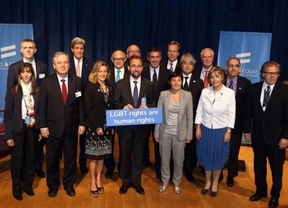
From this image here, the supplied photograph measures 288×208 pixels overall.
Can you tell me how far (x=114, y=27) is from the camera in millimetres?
6316

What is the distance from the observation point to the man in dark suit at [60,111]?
341cm

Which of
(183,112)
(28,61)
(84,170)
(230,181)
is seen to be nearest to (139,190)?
(84,170)

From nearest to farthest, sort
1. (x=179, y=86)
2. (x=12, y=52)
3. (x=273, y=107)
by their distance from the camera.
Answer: (x=273, y=107) → (x=179, y=86) → (x=12, y=52)

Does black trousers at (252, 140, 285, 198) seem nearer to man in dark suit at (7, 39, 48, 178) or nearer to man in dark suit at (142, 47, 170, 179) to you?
man in dark suit at (142, 47, 170, 179)

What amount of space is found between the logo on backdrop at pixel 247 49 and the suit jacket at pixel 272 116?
2.36m

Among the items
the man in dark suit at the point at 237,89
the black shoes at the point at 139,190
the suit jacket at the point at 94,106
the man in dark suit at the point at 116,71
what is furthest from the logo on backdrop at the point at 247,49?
the suit jacket at the point at 94,106

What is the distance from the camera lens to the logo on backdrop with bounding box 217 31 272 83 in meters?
5.78

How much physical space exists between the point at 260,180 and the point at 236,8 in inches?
147

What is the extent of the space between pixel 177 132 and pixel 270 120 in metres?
0.95

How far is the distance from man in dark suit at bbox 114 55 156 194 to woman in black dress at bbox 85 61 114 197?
124 mm

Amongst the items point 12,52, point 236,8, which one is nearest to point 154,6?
point 236,8

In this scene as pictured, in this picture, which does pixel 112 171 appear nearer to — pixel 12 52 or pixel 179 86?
pixel 179 86

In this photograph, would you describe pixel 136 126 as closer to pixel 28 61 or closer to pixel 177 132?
pixel 177 132

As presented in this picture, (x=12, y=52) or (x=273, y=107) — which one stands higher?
(x=12, y=52)
